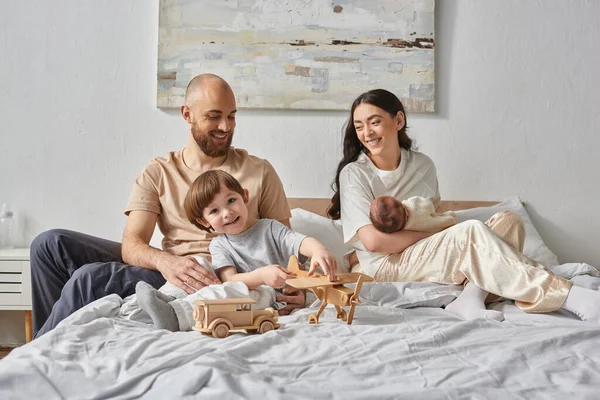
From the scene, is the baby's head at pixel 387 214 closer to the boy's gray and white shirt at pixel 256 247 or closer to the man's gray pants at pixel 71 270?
the boy's gray and white shirt at pixel 256 247

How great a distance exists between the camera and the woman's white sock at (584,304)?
182 cm

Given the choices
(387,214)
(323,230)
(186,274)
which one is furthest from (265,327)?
(323,230)

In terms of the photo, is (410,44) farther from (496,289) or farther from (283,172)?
(496,289)

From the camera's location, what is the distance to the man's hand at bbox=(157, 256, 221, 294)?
2035 mm

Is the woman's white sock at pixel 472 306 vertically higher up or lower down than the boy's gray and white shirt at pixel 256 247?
lower down

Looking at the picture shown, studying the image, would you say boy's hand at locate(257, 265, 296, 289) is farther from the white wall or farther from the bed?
the white wall

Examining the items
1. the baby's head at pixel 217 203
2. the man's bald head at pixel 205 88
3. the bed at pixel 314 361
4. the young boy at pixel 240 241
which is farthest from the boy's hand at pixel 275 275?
the man's bald head at pixel 205 88

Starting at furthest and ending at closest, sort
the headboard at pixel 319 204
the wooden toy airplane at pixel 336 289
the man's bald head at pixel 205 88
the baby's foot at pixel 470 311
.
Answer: the headboard at pixel 319 204, the man's bald head at pixel 205 88, the baby's foot at pixel 470 311, the wooden toy airplane at pixel 336 289

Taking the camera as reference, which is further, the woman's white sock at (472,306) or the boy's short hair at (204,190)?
the boy's short hair at (204,190)

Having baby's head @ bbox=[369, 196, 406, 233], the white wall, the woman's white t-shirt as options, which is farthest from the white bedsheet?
the white wall

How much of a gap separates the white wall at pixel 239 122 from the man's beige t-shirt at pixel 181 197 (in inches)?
28.3

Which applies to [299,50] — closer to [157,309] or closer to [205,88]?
[205,88]

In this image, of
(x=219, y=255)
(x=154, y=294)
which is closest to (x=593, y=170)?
(x=219, y=255)

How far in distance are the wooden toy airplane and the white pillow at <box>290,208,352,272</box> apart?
75cm
